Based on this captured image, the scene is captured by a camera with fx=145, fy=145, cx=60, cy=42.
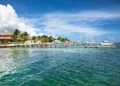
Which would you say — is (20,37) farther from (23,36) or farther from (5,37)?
(5,37)

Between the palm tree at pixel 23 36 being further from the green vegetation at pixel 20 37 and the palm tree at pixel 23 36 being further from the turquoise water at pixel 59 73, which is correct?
the turquoise water at pixel 59 73

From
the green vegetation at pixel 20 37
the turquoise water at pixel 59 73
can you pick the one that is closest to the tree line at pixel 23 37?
the green vegetation at pixel 20 37

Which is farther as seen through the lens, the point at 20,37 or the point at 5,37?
the point at 20,37

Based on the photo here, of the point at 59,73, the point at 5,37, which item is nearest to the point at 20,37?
the point at 5,37

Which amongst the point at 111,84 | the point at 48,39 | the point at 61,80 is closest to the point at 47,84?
the point at 61,80

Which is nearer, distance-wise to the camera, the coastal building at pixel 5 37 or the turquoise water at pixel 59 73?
the turquoise water at pixel 59 73

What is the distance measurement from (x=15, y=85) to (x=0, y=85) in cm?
108

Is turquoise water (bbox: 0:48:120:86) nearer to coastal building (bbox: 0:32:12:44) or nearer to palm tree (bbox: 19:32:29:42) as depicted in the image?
coastal building (bbox: 0:32:12:44)

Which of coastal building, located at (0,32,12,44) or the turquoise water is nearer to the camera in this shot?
the turquoise water

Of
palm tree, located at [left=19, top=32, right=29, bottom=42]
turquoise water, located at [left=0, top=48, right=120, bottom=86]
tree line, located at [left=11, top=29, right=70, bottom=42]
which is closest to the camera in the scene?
turquoise water, located at [left=0, top=48, right=120, bottom=86]

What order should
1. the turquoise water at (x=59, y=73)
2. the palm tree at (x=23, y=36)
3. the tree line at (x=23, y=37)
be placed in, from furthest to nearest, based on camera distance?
1. the palm tree at (x=23, y=36)
2. the tree line at (x=23, y=37)
3. the turquoise water at (x=59, y=73)

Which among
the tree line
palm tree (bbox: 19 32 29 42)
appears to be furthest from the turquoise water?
palm tree (bbox: 19 32 29 42)

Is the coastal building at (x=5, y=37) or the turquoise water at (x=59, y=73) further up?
the coastal building at (x=5, y=37)

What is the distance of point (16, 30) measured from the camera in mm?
78375
